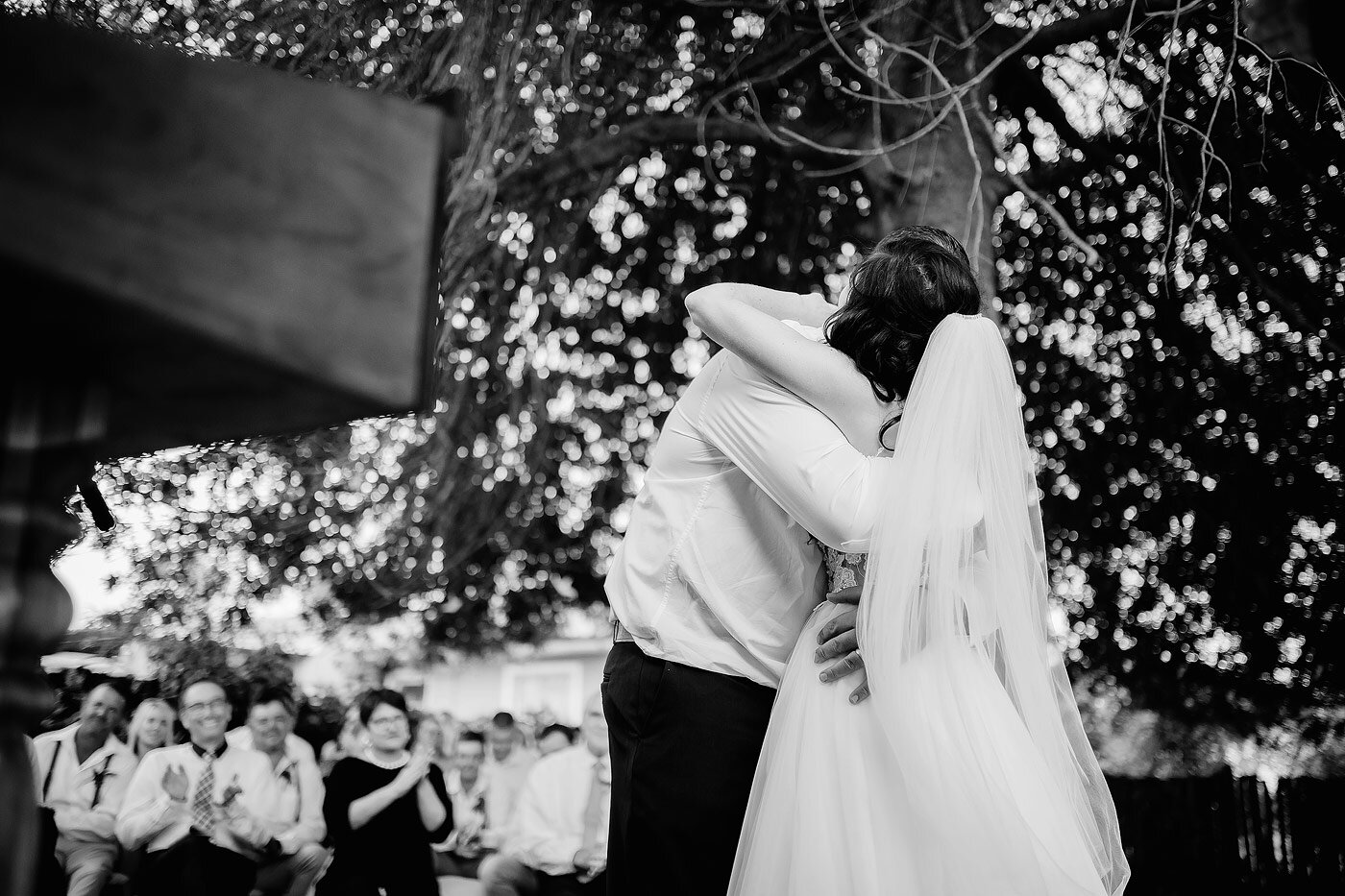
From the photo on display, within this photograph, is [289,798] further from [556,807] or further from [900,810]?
[900,810]

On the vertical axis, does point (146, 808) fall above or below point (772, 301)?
below

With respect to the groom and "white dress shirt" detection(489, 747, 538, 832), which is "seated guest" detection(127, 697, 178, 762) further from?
the groom


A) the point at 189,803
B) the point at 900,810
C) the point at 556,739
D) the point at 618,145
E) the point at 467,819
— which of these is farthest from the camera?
the point at 556,739

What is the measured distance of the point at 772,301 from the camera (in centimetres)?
264

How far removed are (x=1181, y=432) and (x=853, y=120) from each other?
3.25 meters

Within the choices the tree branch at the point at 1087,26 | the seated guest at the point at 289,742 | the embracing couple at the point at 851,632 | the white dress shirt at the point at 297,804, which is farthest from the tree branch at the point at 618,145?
the embracing couple at the point at 851,632

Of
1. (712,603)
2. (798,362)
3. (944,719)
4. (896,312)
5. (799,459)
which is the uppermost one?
(896,312)

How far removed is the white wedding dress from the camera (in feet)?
6.63

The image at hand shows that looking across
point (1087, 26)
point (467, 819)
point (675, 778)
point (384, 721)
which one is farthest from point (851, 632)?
point (467, 819)

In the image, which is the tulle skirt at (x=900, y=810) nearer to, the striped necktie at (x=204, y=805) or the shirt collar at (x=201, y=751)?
the striped necktie at (x=204, y=805)

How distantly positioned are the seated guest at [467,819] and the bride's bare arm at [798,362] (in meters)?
5.06

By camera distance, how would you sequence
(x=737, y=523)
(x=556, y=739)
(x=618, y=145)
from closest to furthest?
(x=737, y=523)
(x=618, y=145)
(x=556, y=739)

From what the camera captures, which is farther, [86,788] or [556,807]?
[556,807]

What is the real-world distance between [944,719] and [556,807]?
17.3ft
